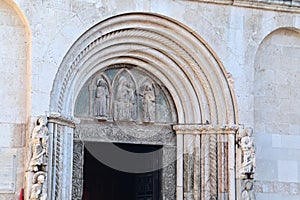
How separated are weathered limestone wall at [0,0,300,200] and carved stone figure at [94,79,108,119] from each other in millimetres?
916

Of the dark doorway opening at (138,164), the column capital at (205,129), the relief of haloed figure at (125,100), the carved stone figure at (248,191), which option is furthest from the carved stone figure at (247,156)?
the relief of haloed figure at (125,100)

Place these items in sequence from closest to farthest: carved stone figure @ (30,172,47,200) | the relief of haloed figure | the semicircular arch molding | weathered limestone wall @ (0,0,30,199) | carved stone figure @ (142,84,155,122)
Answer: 1. carved stone figure @ (30,172,47,200)
2. weathered limestone wall @ (0,0,30,199)
3. the semicircular arch molding
4. the relief of haloed figure
5. carved stone figure @ (142,84,155,122)

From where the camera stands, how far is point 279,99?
12.1 m

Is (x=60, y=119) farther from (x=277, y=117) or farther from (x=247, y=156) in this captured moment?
(x=277, y=117)

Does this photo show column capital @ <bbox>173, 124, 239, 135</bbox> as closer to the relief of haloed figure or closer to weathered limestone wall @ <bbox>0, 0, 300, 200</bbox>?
weathered limestone wall @ <bbox>0, 0, 300, 200</bbox>

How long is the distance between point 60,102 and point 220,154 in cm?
235

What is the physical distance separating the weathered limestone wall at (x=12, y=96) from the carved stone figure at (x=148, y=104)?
182 centimetres

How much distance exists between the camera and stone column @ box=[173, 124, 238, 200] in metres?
11.5

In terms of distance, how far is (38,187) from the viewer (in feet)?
33.6

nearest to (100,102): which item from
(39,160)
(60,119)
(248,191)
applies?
(60,119)

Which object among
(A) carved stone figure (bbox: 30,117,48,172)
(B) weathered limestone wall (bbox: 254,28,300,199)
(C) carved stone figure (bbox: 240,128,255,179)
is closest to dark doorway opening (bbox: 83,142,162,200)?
(C) carved stone figure (bbox: 240,128,255,179)

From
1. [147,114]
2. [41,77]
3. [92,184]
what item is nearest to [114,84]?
[147,114]

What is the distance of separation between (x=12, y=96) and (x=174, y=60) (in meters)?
2.38

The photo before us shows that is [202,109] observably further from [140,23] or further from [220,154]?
[140,23]
